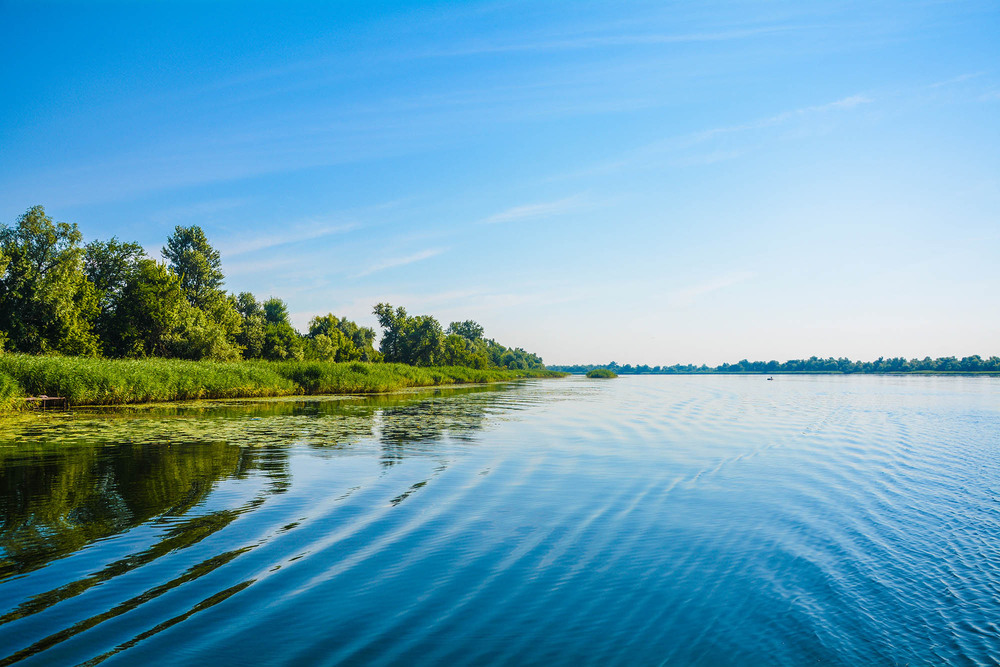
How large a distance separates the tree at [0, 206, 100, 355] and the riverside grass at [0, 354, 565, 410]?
11.2m

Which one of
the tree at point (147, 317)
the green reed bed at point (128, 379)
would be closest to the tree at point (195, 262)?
the tree at point (147, 317)

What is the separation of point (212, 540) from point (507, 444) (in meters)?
11.5

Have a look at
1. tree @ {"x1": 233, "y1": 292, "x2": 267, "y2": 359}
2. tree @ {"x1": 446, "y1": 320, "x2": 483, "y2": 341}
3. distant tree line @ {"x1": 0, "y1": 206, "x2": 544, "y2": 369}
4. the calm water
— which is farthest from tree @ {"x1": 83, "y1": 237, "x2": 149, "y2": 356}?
tree @ {"x1": 446, "y1": 320, "x2": 483, "y2": 341}

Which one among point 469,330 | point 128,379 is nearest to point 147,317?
point 128,379

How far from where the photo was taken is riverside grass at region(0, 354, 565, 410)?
28031mm

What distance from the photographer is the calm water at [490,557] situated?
16.4 ft

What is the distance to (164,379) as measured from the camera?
34.0 meters

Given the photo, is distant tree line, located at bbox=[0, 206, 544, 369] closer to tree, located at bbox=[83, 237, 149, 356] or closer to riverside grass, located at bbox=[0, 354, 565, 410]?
tree, located at bbox=[83, 237, 149, 356]

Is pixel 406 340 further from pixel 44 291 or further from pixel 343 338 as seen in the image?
pixel 44 291

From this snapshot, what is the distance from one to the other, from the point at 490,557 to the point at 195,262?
76.9 metres

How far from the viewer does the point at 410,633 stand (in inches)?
203

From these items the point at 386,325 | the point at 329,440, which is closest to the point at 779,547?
the point at 329,440

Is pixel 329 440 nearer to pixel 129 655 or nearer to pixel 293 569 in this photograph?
pixel 293 569

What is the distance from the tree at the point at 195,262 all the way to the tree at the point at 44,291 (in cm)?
2145
